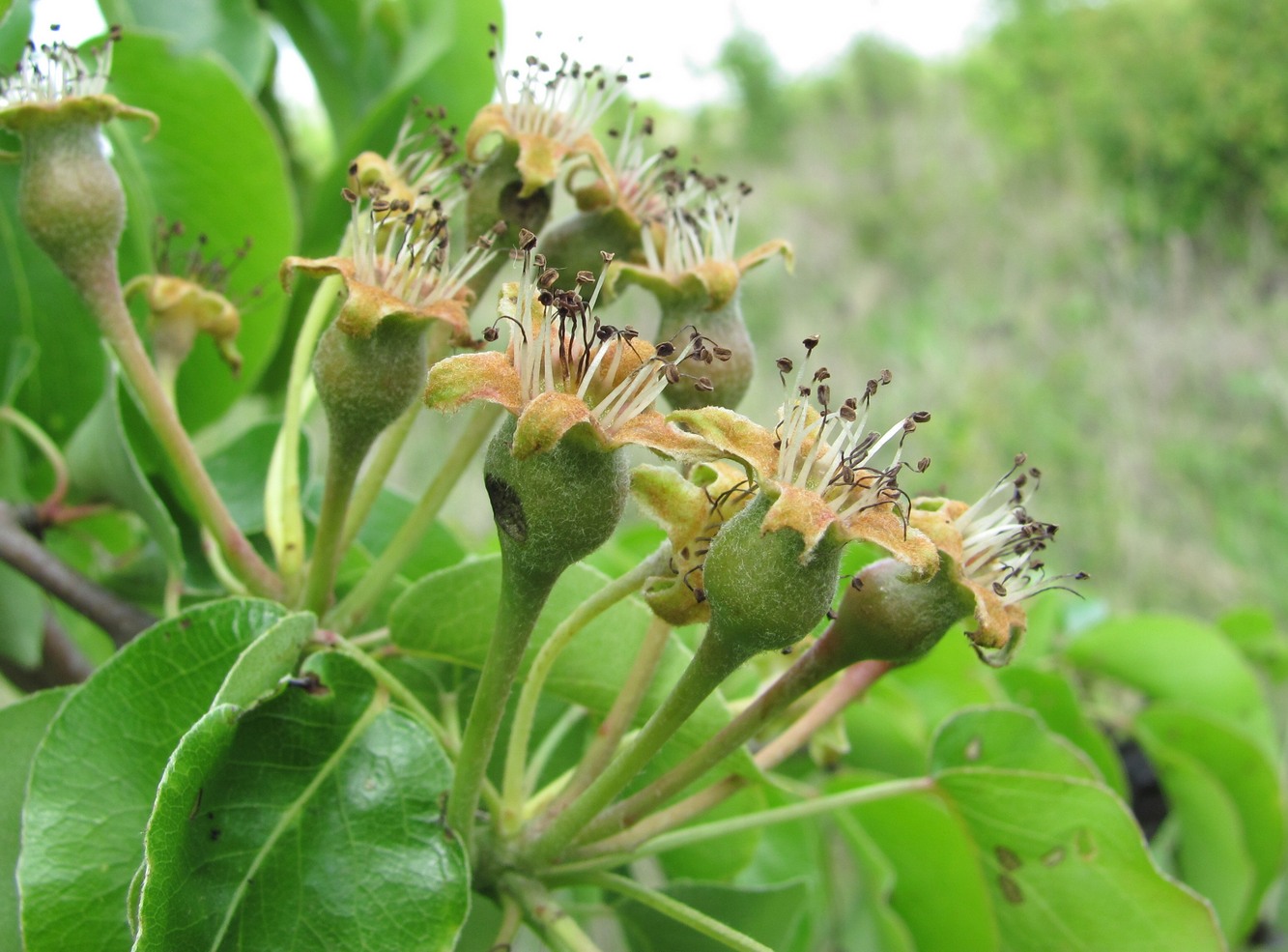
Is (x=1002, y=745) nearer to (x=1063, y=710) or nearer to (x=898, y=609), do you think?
(x=1063, y=710)

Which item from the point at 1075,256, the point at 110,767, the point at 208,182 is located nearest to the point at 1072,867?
the point at 110,767

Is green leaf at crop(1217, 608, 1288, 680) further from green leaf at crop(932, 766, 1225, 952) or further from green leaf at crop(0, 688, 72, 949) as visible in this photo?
green leaf at crop(0, 688, 72, 949)

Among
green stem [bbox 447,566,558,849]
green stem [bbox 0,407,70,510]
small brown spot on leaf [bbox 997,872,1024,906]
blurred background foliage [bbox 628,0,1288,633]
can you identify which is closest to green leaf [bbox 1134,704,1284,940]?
small brown spot on leaf [bbox 997,872,1024,906]

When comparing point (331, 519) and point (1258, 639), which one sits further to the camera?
point (1258, 639)

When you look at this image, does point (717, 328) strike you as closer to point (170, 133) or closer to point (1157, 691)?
point (170, 133)

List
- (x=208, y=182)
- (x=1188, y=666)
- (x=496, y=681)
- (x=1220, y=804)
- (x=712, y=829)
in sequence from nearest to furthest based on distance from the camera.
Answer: (x=496, y=681) → (x=712, y=829) → (x=208, y=182) → (x=1220, y=804) → (x=1188, y=666)

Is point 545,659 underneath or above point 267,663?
above

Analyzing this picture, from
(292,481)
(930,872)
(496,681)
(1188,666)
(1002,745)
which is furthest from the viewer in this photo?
(1188,666)
